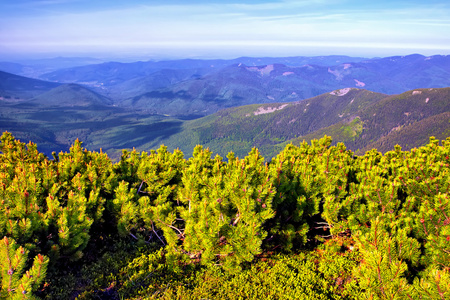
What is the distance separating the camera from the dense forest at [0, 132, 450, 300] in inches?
291

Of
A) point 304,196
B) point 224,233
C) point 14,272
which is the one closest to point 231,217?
point 224,233

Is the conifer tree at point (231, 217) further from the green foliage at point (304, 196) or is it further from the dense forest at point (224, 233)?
the green foliage at point (304, 196)

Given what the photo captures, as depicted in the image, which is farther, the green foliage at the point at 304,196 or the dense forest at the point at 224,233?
the green foliage at the point at 304,196

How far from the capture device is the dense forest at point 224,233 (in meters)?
7.39

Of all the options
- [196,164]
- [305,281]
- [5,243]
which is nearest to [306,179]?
[305,281]

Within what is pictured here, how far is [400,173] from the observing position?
1145 cm

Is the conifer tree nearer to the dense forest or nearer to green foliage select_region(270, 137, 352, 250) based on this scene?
the dense forest

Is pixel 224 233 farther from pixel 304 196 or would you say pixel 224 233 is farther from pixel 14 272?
pixel 14 272

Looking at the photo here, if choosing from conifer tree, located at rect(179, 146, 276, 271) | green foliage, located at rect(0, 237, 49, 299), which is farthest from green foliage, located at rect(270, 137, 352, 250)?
green foliage, located at rect(0, 237, 49, 299)

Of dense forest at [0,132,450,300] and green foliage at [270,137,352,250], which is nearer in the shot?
dense forest at [0,132,450,300]

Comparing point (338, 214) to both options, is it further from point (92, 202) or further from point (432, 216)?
point (92, 202)

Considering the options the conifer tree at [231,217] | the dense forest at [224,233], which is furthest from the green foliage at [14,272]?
the conifer tree at [231,217]

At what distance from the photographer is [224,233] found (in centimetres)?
894

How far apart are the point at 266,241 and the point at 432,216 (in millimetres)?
6147
